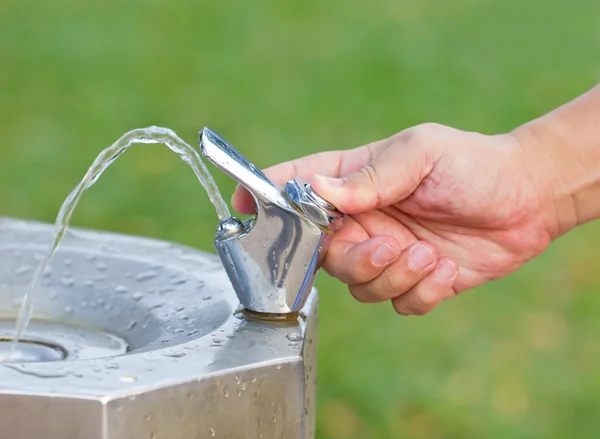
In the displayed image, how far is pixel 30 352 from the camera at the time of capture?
1.26m

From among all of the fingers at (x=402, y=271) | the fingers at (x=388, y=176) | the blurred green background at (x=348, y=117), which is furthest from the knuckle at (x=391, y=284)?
the blurred green background at (x=348, y=117)

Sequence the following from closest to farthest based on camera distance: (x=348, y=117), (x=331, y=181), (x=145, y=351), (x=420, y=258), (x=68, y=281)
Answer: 1. (x=145, y=351)
2. (x=331, y=181)
3. (x=420, y=258)
4. (x=68, y=281)
5. (x=348, y=117)

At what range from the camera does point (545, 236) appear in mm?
1514

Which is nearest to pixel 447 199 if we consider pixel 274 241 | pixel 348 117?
pixel 274 241

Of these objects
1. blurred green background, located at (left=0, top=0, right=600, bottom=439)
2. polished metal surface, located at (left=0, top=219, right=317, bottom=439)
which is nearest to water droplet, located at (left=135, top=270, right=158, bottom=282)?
polished metal surface, located at (left=0, top=219, right=317, bottom=439)

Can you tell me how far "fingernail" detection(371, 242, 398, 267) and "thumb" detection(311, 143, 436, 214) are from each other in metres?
0.05

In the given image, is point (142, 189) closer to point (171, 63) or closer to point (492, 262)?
point (171, 63)

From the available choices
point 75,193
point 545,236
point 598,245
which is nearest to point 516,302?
point 598,245

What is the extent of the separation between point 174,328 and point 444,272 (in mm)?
371

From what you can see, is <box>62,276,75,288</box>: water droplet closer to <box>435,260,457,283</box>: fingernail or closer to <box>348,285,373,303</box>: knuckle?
<box>348,285,373,303</box>: knuckle

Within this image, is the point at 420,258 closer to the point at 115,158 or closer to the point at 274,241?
the point at 274,241

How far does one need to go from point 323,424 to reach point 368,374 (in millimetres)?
242

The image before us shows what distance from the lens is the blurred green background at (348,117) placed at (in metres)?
2.54

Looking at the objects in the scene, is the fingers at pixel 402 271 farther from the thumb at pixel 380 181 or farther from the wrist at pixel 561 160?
the wrist at pixel 561 160
